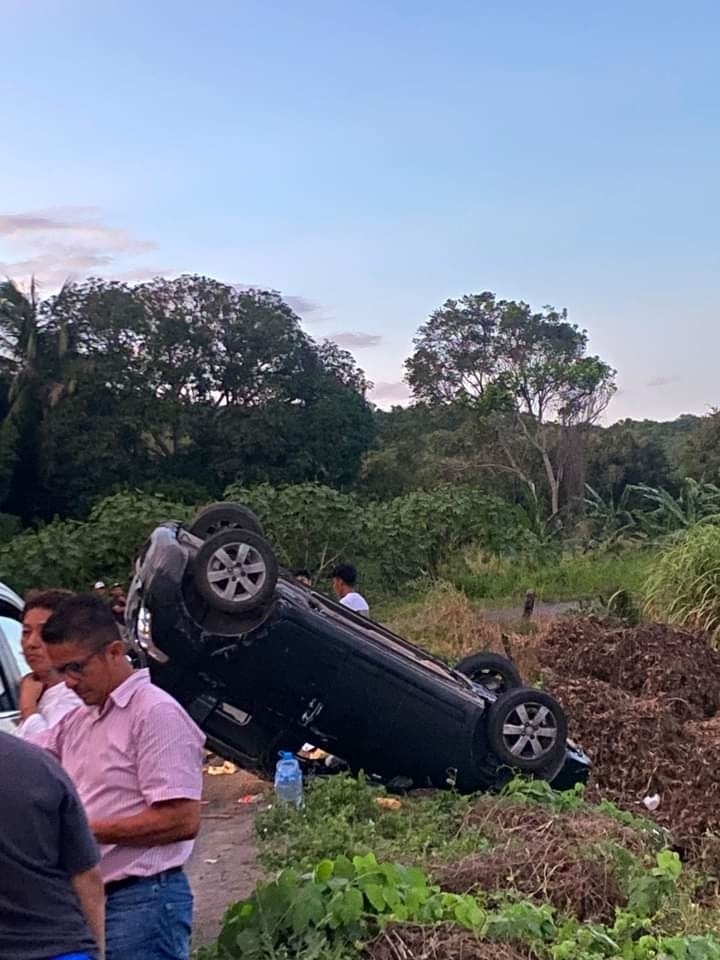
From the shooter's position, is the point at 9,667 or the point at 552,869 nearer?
the point at 552,869

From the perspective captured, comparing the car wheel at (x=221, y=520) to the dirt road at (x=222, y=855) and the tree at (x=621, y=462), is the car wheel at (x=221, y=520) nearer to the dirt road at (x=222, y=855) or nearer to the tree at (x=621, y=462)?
the dirt road at (x=222, y=855)

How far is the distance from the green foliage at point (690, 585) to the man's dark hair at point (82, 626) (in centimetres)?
993

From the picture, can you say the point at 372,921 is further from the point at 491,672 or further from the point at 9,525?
the point at 9,525

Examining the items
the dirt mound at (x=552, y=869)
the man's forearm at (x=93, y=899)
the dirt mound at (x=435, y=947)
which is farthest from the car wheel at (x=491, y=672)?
the man's forearm at (x=93, y=899)

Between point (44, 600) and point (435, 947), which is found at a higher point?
point (44, 600)

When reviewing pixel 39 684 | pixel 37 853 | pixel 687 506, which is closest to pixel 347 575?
pixel 39 684

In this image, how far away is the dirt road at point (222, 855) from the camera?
5691mm

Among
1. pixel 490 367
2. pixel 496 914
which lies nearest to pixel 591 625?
pixel 496 914

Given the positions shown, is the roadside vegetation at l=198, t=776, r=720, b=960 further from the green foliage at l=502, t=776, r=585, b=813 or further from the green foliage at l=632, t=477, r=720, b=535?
the green foliage at l=632, t=477, r=720, b=535

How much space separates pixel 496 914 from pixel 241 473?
2889 cm

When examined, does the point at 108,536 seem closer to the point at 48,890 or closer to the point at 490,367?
the point at 48,890

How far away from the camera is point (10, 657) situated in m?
5.72

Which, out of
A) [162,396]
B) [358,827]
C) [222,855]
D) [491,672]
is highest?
[162,396]

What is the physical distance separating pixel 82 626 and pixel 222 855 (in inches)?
146
